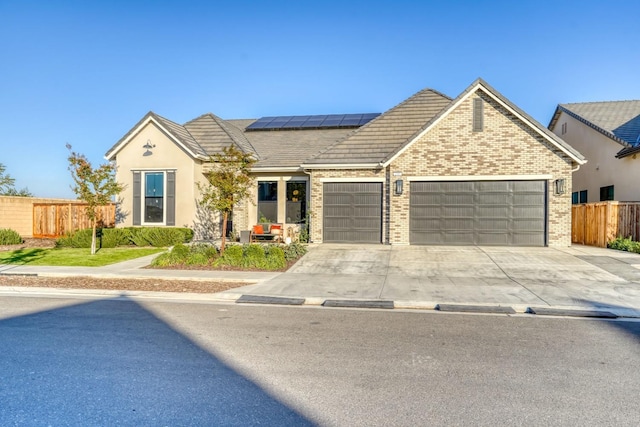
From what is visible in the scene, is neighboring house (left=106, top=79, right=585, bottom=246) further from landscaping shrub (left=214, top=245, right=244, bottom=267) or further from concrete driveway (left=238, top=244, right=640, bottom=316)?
landscaping shrub (left=214, top=245, right=244, bottom=267)

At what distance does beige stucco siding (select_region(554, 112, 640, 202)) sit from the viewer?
18.8 meters

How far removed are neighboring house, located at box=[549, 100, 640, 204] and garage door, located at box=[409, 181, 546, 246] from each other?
5533 mm

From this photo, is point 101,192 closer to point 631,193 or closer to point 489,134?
point 489,134

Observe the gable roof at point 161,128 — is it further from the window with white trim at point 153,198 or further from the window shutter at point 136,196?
the window with white trim at point 153,198

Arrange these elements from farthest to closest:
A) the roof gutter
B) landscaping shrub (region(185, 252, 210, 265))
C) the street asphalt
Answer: the roof gutter
landscaping shrub (region(185, 252, 210, 265))
the street asphalt

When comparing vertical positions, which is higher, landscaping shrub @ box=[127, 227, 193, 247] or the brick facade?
the brick facade

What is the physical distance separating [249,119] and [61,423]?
79.8 feet

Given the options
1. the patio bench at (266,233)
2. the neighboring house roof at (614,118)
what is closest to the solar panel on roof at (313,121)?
the patio bench at (266,233)

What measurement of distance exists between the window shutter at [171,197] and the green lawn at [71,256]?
203cm

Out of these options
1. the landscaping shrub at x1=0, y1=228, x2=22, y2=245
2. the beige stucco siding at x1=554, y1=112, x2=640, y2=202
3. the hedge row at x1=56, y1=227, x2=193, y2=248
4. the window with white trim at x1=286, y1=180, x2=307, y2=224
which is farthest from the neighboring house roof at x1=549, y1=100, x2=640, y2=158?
the landscaping shrub at x1=0, y1=228, x2=22, y2=245

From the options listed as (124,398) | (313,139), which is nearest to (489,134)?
(313,139)

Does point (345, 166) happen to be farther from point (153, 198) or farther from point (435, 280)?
point (153, 198)

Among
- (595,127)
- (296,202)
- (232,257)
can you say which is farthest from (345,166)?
(595,127)

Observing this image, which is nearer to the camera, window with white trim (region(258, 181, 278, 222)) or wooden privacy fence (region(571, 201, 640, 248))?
wooden privacy fence (region(571, 201, 640, 248))
